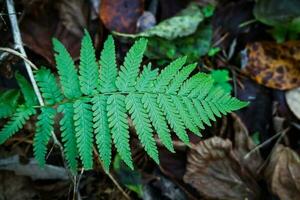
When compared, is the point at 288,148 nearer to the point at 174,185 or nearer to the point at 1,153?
the point at 174,185

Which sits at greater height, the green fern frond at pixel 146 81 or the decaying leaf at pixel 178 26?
the decaying leaf at pixel 178 26

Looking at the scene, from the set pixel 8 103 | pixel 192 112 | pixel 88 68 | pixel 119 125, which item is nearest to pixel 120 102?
pixel 119 125

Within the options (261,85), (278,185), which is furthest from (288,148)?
(261,85)

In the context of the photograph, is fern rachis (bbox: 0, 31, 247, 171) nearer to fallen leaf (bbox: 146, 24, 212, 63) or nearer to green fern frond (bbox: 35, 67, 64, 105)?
green fern frond (bbox: 35, 67, 64, 105)

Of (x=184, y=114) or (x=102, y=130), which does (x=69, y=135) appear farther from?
(x=184, y=114)

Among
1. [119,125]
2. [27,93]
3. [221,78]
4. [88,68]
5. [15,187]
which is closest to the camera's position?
[119,125]

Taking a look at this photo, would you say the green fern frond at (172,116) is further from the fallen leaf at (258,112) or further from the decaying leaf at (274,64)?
the decaying leaf at (274,64)

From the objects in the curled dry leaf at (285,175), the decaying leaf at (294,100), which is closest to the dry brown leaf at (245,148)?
the curled dry leaf at (285,175)
